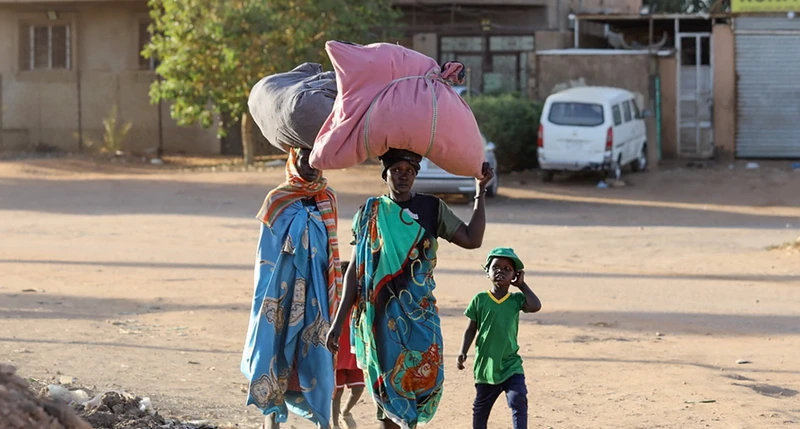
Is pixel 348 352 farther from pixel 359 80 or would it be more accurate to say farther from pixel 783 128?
pixel 783 128

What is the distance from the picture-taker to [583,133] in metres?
21.3

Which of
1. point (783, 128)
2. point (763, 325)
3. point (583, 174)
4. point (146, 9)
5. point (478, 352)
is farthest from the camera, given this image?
point (146, 9)

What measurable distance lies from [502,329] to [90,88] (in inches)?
964

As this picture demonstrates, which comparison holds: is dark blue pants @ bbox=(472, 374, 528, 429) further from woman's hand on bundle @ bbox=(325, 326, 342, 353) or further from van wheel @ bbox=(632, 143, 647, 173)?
van wheel @ bbox=(632, 143, 647, 173)

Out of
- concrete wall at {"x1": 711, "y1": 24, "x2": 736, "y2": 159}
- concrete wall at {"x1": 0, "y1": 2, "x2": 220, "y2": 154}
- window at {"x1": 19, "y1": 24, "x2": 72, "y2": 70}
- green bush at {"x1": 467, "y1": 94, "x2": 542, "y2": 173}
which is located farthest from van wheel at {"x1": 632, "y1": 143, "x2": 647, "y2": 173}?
window at {"x1": 19, "y1": 24, "x2": 72, "y2": 70}

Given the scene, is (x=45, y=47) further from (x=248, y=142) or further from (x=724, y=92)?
(x=724, y=92)

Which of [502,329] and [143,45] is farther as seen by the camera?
[143,45]

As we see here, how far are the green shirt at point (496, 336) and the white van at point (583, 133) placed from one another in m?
16.7

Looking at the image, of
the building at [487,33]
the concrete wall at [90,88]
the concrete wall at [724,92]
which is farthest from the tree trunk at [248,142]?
the concrete wall at [724,92]

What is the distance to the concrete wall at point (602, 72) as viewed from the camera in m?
24.5

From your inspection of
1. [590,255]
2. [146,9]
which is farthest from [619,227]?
[146,9]

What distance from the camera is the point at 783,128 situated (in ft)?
82.2

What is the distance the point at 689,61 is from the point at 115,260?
17.4m

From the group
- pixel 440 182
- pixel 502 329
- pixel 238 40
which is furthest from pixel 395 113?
pixel 238 40
